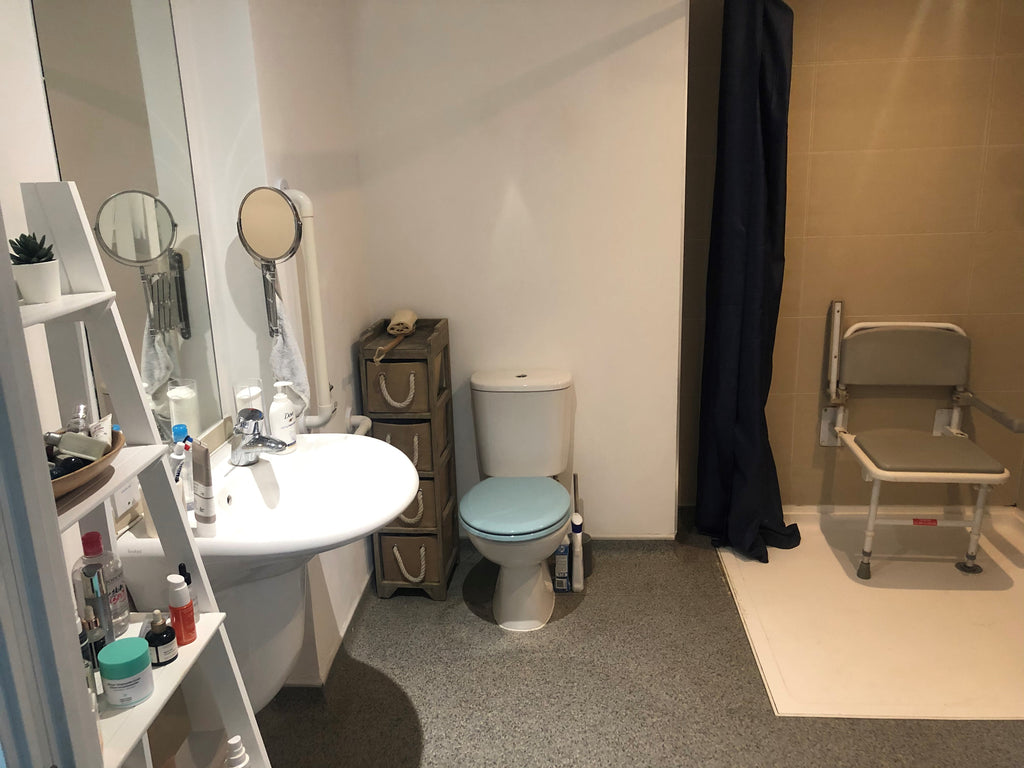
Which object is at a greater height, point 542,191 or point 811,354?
point 542,191

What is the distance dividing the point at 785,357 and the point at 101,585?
8.82 ft

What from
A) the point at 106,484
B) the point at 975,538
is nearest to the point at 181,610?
the point at 106,484

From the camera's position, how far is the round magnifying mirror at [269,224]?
76.0 inches

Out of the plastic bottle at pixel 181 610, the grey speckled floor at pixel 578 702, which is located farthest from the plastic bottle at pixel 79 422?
the grey speckled floor at pixel 578 702

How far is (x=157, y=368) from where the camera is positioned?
1743 mm

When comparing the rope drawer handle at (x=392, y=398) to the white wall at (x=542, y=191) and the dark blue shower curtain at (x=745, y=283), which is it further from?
the dark blue shower curtain at (x=745, y=283)

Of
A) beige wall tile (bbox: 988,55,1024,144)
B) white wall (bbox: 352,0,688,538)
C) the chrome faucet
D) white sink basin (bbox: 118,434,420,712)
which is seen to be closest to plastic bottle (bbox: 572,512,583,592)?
white wall (bbox: 352,0,688,538)

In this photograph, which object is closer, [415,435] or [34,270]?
[34,270]

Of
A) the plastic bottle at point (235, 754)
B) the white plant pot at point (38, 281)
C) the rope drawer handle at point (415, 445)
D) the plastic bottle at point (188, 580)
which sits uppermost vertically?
the white plant pot at point (38, 281)

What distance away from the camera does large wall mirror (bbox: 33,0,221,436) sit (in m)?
1.42

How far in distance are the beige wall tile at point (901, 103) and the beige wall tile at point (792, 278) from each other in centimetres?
38

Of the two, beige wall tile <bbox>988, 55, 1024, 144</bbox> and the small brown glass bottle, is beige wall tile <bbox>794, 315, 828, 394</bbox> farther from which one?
the small brown glass bottle

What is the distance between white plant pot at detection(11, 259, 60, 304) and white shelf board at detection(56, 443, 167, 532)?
0.24 meters

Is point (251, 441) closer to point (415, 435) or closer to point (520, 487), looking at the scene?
point (415, 435)
